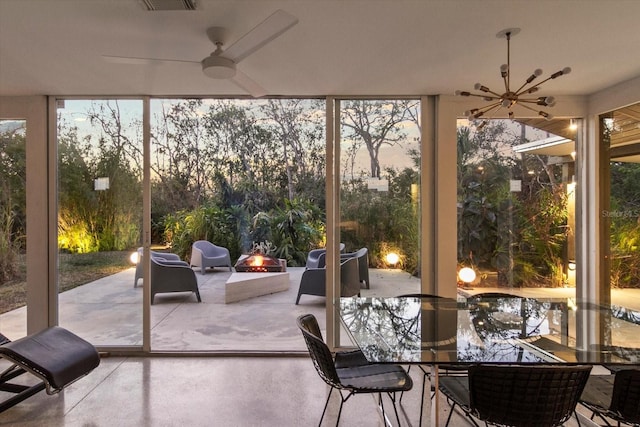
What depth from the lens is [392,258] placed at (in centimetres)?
402

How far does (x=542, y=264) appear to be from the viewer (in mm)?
4039

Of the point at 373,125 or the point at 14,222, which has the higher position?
the point at 373,125

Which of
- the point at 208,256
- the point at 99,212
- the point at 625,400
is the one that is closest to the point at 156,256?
the point at 99,212

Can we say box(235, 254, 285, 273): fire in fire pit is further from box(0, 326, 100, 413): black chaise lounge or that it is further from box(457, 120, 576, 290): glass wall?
box(0, 326, 100, 413): black chaise lounge

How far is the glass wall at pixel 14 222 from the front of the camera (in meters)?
3.87

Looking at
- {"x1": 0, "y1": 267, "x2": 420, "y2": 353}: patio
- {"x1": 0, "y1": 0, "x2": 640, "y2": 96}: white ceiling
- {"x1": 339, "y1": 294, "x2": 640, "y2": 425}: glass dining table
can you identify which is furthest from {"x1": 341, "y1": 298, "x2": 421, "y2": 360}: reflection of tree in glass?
{"x1": 0, "y1": 0, "x2": 640, "y2": 96}: white ceiling

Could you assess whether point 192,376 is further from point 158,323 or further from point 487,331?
point 487,331

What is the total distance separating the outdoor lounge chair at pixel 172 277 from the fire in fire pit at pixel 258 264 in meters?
0.83

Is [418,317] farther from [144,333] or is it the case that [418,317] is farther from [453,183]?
[144,333]

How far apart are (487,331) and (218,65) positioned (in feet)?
7.60

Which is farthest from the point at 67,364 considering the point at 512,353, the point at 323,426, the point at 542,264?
the point at 542,264

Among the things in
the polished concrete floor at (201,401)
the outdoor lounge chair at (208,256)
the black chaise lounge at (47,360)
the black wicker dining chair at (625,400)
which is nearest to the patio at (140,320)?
the polished concrete floor at (201,401)

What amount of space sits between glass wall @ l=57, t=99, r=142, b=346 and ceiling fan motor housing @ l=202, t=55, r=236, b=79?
1.80 meters

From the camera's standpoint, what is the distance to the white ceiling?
87.2 inches
